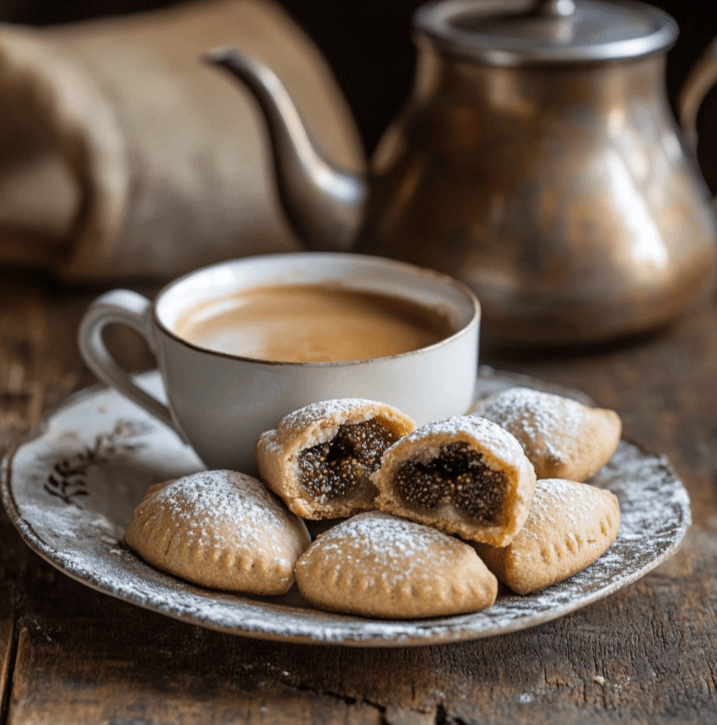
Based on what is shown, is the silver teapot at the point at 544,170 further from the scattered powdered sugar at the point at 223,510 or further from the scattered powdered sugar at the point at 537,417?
the scattered powdered sugar at the point at 223,510

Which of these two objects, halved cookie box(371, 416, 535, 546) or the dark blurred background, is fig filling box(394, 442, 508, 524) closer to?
halved cookie box(371, 416, 535, 546)

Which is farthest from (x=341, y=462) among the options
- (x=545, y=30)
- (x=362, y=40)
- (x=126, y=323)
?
(x=362, y=40)

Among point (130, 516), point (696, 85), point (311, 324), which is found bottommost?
point (130, 516)

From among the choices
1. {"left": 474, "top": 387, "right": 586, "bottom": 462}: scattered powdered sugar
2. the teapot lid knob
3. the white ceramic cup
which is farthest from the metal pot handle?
A: {"left": 474, "top": 387, "right": 586, "bottom": 462}: scattered powdered sugar

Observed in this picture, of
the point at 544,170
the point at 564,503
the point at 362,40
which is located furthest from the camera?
the point at 362,40

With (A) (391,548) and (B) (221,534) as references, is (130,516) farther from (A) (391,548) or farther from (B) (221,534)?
(A) (391,548)

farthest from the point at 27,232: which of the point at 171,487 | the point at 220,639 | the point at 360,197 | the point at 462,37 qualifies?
the point at 220,639

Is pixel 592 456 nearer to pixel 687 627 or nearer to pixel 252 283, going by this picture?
pixel 687 627
